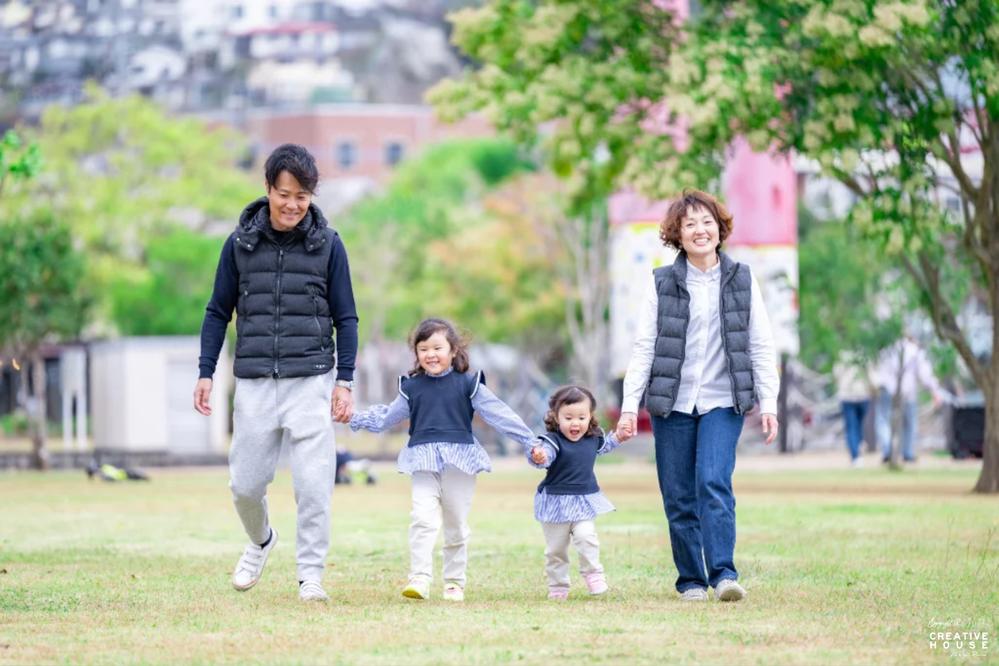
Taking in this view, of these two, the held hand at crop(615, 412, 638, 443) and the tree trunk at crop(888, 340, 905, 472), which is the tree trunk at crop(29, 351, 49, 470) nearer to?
the tree trunk at crop(888, 340, 905, 472)

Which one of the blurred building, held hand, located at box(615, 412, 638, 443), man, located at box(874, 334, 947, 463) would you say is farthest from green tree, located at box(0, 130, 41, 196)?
the blurred building

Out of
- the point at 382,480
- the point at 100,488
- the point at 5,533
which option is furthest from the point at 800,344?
the point at 5,533

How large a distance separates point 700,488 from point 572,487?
85cm

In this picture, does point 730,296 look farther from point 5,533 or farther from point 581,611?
point 5,533

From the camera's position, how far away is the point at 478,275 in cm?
7019

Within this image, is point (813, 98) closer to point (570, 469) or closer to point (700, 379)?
point (570, 469)

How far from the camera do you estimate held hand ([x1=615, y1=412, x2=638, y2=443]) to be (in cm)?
1111

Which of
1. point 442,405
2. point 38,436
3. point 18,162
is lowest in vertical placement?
point 38,436

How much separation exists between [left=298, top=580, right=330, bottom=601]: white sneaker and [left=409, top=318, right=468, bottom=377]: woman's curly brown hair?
3.96 feet

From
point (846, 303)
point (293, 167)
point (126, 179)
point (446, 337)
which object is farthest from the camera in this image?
point (126, 179)

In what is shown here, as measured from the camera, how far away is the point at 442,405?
11.6 meters

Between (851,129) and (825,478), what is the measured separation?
6599 millimetres

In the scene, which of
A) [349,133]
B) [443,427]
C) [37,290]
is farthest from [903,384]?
[349,133]

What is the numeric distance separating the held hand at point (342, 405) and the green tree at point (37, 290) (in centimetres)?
2608
